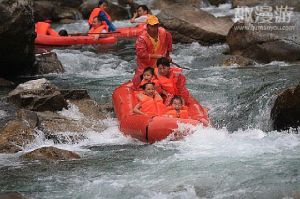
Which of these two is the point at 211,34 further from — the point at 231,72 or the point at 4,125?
the point at 4,125

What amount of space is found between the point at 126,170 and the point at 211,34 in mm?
8179

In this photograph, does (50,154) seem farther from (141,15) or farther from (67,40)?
(141,15)

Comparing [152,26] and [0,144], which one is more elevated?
[152,26]

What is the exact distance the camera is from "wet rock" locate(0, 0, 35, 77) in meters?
10.7

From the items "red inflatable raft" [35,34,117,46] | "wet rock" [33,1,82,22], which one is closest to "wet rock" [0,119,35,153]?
"red inflatable raft" [35,34,117,46]

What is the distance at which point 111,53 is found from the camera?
46.9ft

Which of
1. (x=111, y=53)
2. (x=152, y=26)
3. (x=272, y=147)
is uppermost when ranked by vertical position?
(x=152, y=26)

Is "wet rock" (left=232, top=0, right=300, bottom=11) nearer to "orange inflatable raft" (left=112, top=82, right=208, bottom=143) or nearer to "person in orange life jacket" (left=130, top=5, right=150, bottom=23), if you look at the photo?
"person in orange life jacket" (left=130, top=5, right=150, bottom=23)

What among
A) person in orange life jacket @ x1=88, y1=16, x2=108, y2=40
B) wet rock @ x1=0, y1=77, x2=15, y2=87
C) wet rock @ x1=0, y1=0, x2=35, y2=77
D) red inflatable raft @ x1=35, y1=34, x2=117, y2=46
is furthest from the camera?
person in orange life jacket @ x1=88, y1=16, x2=108, y2=40

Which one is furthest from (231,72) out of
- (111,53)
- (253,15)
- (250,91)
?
(111,53)

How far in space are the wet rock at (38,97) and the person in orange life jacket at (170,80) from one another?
152cm

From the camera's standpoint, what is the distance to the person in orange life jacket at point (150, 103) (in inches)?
323

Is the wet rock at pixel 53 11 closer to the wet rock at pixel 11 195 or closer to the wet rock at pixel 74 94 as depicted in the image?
the wet rock at pixel 74 94

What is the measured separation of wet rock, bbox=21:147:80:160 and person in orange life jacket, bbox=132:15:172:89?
245cm
